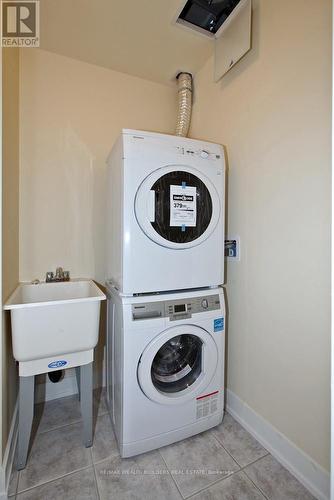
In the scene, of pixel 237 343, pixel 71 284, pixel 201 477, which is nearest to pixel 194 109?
pixel 71 284

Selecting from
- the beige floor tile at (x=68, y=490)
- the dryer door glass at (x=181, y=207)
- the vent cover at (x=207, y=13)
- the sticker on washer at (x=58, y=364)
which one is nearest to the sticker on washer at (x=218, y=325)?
the dryer door glass at (x=181, y=207)

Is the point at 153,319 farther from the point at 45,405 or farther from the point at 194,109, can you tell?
the point at 194,109

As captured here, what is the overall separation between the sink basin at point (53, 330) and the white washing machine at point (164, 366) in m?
0.16

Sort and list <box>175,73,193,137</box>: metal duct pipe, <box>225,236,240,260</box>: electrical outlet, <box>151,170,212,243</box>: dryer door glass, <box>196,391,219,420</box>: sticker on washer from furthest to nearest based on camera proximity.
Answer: <box>175,73,193,137</box>: metal duct pipe → <box>225,236,240,260</box>: electrical outlet → <box>196,391,219,420</box>: sticker on washer → <box>151,170,212,243</box>: dryer door glass

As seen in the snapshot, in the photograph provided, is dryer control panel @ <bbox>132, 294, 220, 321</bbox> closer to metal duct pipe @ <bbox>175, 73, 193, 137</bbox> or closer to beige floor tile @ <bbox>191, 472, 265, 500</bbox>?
beige floor tile @ <bbox>191, 472, 265, 500</bbox>

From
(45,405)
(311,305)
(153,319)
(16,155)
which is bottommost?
(45,405)

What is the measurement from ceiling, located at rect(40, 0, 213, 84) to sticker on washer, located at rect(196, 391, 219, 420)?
2.35 meters

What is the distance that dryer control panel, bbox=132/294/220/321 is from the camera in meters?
1.25

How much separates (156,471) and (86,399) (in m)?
0.51

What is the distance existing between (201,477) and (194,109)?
8.35ft

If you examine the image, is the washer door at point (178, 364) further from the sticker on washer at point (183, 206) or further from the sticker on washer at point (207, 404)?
the sticker on washer at point (183, 206)

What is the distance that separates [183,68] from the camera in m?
1.96

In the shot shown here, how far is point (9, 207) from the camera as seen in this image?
1358 millimetres

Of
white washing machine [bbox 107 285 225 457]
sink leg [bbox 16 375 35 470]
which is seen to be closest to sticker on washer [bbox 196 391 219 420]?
white washing machine [bbox 107 285 225 457]
